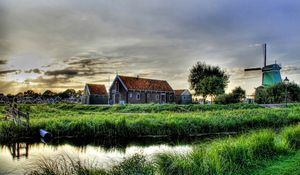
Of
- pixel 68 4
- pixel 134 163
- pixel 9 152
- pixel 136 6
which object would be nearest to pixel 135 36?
pixel 136 6

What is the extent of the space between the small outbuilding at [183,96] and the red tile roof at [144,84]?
4210 mm

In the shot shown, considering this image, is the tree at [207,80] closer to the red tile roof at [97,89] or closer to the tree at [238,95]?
the tree at [238,95]

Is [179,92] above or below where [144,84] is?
below

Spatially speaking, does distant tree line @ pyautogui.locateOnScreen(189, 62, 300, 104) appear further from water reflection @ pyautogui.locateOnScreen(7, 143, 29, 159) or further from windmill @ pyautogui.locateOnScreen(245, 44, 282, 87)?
water reflection @ pyautogui.locateOnScreen(7, 143, 29, 159)

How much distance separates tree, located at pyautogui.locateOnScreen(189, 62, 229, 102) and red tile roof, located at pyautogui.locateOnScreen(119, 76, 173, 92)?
25.7 ft

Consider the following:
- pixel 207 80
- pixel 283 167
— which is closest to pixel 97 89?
pixel 207 80

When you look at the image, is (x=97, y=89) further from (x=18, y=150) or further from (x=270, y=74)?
(x=18, y=150)

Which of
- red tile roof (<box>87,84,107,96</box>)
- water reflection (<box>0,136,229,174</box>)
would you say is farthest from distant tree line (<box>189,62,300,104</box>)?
water reflection (<box>0,136,229,174</box>)

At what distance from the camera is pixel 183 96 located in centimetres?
6538

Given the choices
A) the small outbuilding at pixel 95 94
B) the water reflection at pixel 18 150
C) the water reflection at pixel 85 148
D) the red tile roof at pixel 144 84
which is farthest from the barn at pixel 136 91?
the water reflection at pixel 18 150

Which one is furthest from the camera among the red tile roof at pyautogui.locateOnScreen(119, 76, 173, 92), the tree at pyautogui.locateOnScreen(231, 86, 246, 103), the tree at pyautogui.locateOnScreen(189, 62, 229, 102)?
the tree at pyautogui.locateOnScreen(189, 62, 229, 102)

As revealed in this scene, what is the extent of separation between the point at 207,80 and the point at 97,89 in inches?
889

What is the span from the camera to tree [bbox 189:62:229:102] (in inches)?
2496

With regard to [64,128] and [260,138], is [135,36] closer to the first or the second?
[64,128]
